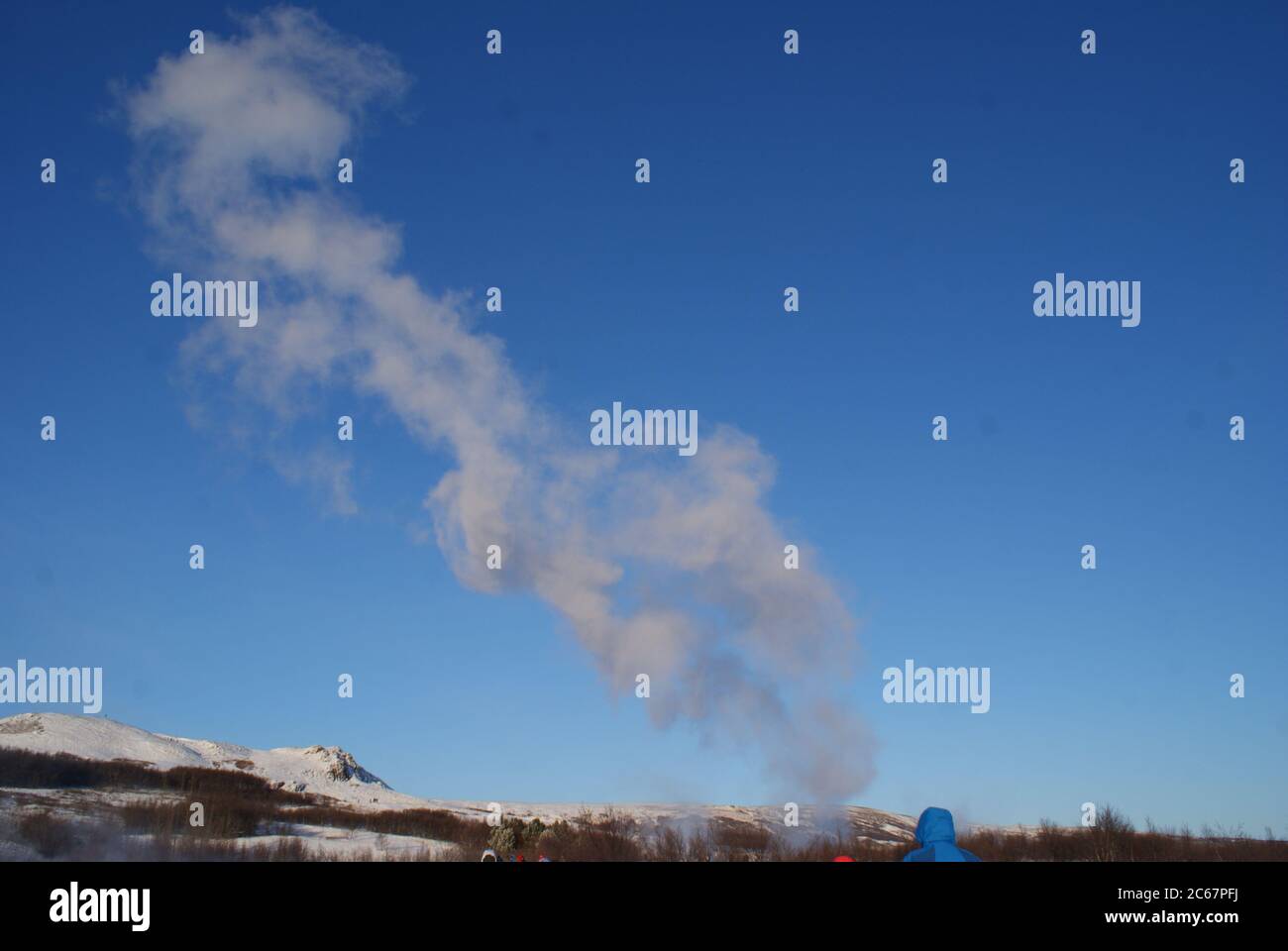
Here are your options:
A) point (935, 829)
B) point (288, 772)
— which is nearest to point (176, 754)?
point (288, 772)

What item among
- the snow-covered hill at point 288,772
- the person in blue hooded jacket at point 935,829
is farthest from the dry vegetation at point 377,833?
the person in blue hooded jacket at point 935,829

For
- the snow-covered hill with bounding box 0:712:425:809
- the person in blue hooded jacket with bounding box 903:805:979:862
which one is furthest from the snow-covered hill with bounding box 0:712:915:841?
the person in blue hooded jacket with bounding box 903:805:979:862

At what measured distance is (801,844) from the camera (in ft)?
193

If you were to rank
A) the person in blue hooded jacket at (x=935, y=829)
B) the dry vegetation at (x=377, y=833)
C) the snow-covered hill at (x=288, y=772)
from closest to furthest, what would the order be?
the person in blue hooded jacket at (x=935, y=829), the dry vegetation at (x=377, y=833), the snow-covered hill at (x=288, y=772)

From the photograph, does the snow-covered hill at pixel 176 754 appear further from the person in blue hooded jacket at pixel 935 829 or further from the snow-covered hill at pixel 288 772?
the person in blue hooded jacket at pixel 935 829

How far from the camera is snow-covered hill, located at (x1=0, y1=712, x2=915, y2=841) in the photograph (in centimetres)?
11800

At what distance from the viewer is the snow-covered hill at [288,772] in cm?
11800
